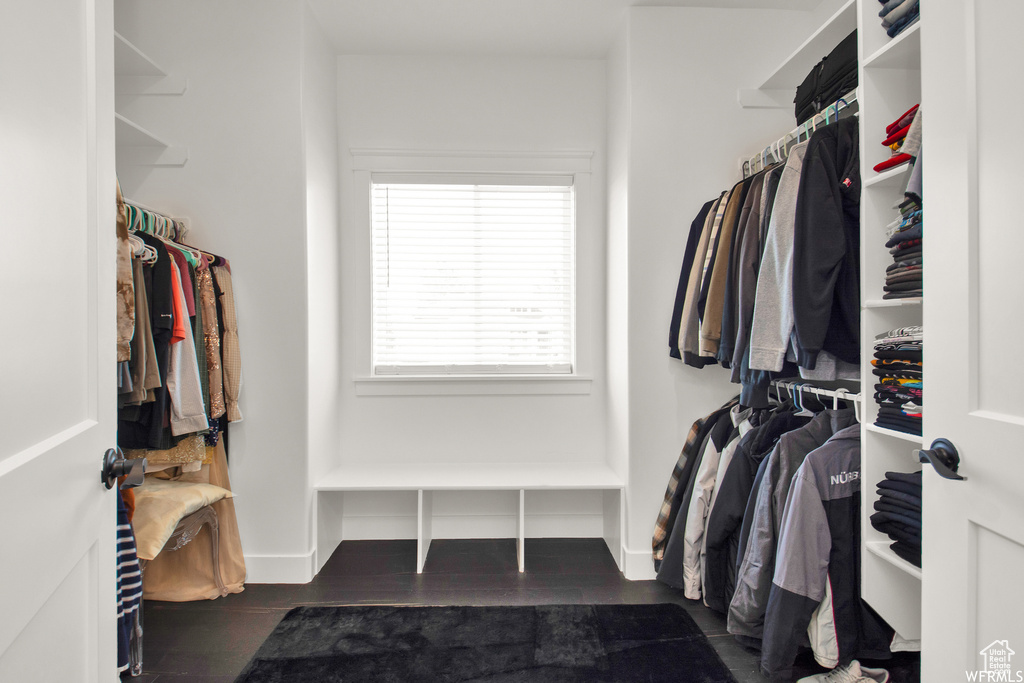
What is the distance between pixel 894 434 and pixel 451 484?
5.85 feet

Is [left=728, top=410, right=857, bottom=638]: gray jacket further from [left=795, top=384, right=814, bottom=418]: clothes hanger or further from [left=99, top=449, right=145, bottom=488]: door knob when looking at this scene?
[left=99, top=449, right=145, bottom=488]: door knob

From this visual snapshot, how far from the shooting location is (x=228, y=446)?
2473 mm

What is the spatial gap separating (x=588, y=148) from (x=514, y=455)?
1.70m

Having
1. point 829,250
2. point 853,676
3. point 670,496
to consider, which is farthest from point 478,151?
point 853,676

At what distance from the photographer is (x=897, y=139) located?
1602 mm

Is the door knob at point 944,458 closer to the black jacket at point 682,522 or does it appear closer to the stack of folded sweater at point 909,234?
the stack of folded sweater at point 909,234

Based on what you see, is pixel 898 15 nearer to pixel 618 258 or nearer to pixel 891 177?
pixel 891 177

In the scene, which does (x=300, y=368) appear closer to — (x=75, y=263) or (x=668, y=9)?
(x=75, y=263)

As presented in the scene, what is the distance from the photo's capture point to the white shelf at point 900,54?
150 centimetres

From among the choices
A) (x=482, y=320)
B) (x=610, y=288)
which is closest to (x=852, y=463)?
(x=610, y=288)

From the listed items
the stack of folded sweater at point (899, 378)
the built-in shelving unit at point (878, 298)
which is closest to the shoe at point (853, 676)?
the built-in shelving unit at point (878, 298)

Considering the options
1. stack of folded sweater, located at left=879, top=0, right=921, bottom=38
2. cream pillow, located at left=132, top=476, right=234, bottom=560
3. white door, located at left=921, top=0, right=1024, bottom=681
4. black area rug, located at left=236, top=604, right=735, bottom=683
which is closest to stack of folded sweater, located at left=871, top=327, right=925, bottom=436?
white door, located at left=921, top=0, right=1024, bottom=681

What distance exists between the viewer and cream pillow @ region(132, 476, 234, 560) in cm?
187

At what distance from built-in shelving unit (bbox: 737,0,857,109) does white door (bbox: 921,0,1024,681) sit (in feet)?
3.64
